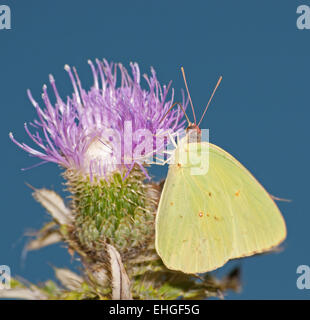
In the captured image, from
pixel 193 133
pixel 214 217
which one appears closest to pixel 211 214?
pixel 214 217

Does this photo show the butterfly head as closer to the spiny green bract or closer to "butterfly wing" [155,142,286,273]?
"butterfly wing" [155,142,286,273]

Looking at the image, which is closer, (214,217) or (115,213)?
(214,217)

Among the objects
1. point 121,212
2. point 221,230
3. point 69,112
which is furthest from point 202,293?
point 69,112

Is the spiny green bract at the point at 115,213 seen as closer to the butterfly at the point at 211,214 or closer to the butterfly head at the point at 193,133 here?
the butterfly at the point at 211,214

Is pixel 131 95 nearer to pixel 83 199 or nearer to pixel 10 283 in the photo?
pixel 83 199

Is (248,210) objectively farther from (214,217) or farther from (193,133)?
(193,133)

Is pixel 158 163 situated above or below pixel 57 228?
above
